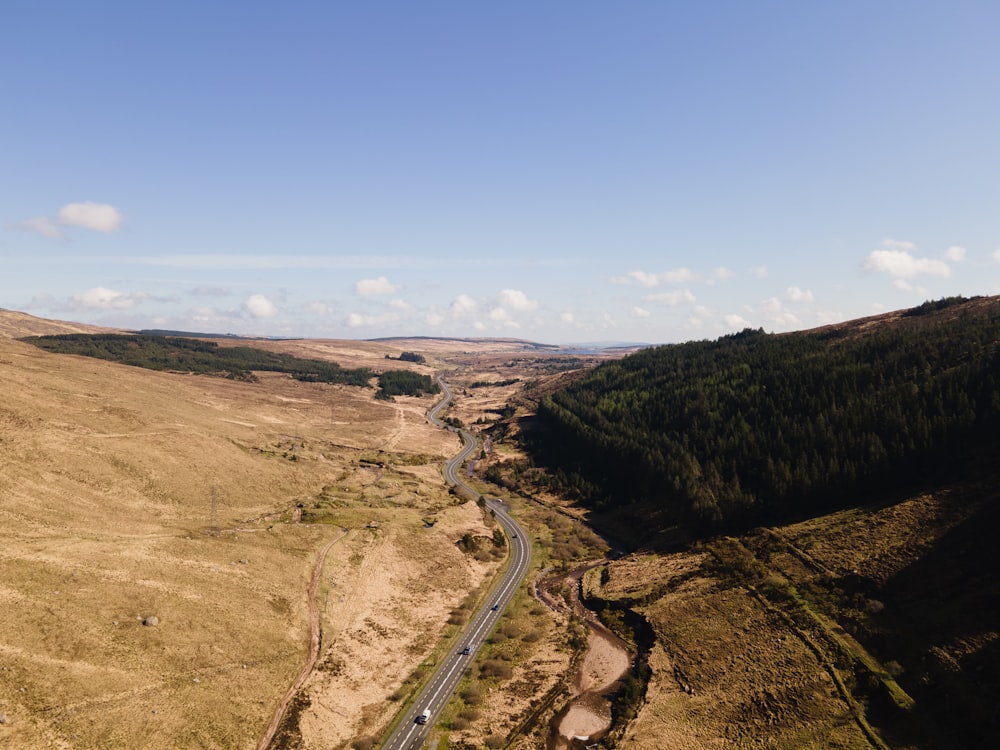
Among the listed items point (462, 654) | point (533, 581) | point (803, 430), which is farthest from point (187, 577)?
point (803, 430)

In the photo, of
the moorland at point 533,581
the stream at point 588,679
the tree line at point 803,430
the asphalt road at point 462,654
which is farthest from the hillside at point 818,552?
the asphalt road at point 462,654

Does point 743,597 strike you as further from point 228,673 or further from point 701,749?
point 228,673

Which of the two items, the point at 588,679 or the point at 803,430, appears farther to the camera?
the point at 803,430

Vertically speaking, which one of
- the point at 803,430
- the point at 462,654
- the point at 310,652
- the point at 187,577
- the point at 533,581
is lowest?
the point at 533,581

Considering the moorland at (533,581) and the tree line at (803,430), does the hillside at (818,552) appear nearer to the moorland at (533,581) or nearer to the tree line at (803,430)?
the moorland at (533,581)

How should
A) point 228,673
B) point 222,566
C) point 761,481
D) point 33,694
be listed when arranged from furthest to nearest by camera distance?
point 761,481 < point 222,566 < point 228,673 < point 33,694

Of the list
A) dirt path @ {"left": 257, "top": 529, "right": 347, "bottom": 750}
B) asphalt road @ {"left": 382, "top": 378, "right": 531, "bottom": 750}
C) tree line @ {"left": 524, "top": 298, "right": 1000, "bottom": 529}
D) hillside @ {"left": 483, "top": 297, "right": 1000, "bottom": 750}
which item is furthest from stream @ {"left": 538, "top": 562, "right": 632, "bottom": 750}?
tree line @ {"left": 524, "top": 298, "right": 1000, "bottom": 529}

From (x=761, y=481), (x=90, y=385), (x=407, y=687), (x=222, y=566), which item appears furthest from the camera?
(x=90, y=385)

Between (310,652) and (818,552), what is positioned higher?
(818,552)

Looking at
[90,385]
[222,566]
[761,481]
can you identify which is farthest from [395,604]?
[90,385]

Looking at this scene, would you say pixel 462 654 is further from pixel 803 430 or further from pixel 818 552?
pixel 803 430
